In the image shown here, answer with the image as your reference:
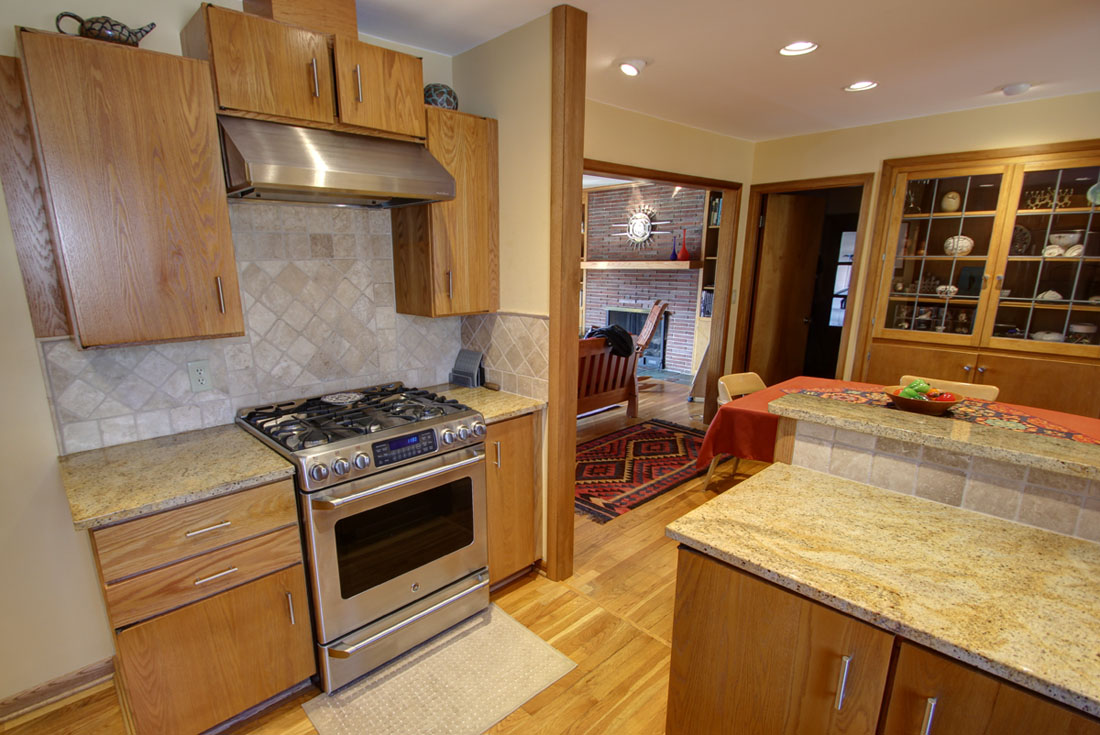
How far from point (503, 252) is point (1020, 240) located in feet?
10.9

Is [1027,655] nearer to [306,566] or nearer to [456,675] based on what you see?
[456,675]

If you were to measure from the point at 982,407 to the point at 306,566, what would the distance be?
7.85 feet

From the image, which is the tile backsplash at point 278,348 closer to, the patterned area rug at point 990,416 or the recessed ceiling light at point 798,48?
the patterned area rug at point 990,416

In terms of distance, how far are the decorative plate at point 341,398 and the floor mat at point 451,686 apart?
105 centimetres

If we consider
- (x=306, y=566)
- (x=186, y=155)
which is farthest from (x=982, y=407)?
(x=186, y=155)

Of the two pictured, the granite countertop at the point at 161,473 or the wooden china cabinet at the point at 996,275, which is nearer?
the granite countertop at the point at 161,473

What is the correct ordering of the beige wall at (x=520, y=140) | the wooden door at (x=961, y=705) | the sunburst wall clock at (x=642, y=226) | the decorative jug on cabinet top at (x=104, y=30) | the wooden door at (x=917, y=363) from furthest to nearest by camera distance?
the sunburst wall clock at (x=642, y=226)
the wooden door at (x=917, y=363)
the beige wall at (x=520, y=140)
the decorative jug on cabinet top at (x=104, y=30)
the wooden door at (x=961, y=705)

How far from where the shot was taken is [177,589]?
146cm

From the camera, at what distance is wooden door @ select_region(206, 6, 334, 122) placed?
159 cm

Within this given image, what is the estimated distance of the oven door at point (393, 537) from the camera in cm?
168

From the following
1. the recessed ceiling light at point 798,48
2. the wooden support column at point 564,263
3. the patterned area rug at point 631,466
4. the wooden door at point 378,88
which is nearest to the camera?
the wooden door at point 378,88

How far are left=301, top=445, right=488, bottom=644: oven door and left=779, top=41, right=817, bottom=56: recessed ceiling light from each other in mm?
2259

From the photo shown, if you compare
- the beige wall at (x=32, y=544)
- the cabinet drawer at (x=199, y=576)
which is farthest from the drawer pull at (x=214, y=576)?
the beige wall at (x=32, y=544)

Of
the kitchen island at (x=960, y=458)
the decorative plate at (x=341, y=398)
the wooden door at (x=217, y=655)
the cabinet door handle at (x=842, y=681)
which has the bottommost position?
the wooden door at (x=217, y=655)
